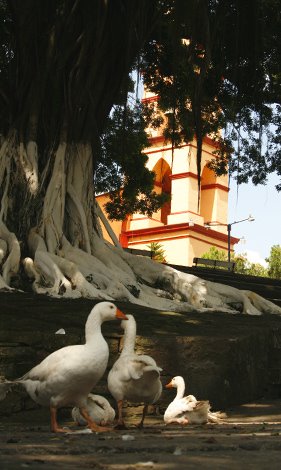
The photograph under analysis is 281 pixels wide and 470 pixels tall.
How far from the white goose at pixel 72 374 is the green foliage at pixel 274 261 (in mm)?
50015

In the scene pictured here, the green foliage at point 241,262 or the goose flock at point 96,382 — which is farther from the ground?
the green foliage at point 241,262

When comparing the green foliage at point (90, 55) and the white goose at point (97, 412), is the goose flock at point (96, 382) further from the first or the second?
the green foliage at point (90, 55)

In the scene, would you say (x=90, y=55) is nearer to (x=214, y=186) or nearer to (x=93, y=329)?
(x=93, y=329)

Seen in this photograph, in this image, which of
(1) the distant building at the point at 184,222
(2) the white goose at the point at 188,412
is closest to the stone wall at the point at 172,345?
(2) the white goose at the point at 188,412

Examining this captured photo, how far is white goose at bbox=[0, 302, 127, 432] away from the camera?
18.8 ft

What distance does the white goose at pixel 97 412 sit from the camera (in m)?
6.50

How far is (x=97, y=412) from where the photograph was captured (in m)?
6.50

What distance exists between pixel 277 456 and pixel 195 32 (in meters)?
8.18

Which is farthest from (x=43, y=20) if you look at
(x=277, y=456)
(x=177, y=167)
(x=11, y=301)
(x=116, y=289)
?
(x=177, y=167)

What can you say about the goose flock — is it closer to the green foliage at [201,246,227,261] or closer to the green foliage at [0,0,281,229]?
the green foliage at [0,0,281,229]

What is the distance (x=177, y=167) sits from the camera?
2024 inches

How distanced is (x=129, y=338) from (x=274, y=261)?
50.4 metres

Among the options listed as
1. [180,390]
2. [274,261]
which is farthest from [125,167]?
[274,261]

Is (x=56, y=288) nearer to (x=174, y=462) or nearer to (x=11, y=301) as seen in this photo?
(x=11, y=301)
